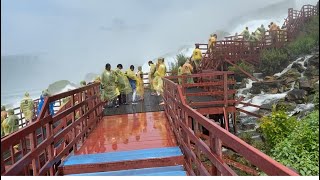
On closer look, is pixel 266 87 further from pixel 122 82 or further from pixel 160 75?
pixel 122 82

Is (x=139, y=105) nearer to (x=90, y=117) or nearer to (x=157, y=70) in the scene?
(x=157, y=70)

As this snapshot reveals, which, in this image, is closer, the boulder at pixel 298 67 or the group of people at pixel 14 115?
the group of people at pixel 14 115

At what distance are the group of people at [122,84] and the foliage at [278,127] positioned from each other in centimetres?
355

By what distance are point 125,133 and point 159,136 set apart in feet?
2.31

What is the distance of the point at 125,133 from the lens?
18.9ft

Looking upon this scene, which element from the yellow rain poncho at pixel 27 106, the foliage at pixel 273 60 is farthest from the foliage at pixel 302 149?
the foliage at pixel 273 60

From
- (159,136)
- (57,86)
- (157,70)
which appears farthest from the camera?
(57,86)

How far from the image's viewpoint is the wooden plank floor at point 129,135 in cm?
481

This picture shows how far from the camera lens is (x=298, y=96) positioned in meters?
11.2

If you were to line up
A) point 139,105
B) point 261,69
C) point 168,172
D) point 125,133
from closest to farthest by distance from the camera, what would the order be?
point 168,172 → point 125,133 → point 139,105 → point 261,69

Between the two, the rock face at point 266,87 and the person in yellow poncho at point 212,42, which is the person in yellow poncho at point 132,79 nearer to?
the rock face at point 266,87

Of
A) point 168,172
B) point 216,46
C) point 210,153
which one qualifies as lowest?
point 168,172

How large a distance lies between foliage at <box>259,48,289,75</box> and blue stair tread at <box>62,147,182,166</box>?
12.3m

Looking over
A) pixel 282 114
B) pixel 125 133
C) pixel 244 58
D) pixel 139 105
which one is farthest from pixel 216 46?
pixel 125 133
